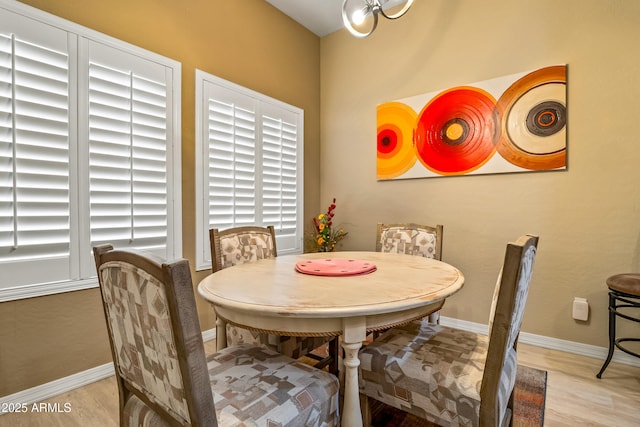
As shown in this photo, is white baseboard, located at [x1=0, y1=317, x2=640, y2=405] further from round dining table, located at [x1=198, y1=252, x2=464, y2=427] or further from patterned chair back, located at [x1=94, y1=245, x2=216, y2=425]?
patterned chair back, located at [x1=94, y1=245, x2=216, y2=425]

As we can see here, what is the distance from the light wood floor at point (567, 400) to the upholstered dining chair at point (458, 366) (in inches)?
26.0

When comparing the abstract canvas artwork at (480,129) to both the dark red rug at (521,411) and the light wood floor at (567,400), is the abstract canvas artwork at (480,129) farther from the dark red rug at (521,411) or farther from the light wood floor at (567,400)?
the dark red rug at (521,411)

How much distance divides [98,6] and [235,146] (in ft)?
4.04

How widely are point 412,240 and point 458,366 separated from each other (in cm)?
123

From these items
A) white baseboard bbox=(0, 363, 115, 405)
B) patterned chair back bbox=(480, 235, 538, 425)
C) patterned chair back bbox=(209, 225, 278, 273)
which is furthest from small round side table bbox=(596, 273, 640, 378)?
white baseboard bbox=(0, 363, 115, 405)

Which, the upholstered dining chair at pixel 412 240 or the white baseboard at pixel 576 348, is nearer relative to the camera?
the white baseboard at pixel 576 348

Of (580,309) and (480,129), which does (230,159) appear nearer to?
(480,129)

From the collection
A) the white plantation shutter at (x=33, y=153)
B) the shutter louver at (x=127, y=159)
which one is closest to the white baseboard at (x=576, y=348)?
the shutter louver at (x=127, y=159)

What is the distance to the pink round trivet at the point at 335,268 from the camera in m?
1.44

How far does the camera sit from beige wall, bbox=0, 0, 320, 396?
1719mm

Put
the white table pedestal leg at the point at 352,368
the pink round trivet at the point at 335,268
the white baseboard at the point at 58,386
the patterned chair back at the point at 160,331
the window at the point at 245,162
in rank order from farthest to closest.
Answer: the window at the point at 245,162 → the white baseboard at the point at 58,386 → the pink round trivet at the point at 335,268 → the white table pedestal leg at the point at 352,368 → the patterned chair back at the point at 160,331

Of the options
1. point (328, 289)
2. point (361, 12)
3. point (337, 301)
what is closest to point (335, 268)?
point (328, 289)

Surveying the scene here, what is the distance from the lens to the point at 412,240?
2320 millimetres

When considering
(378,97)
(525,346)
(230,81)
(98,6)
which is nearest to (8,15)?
(98,6)
